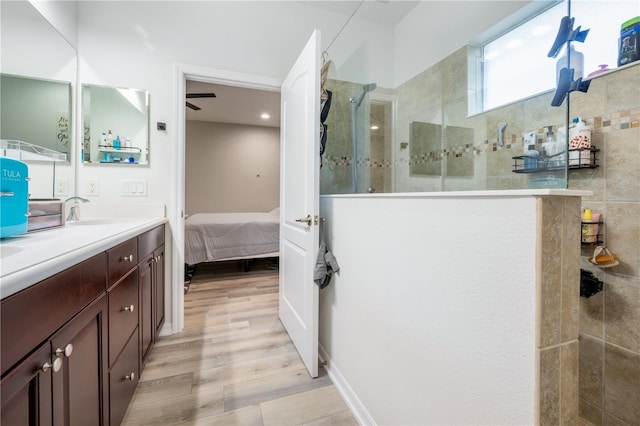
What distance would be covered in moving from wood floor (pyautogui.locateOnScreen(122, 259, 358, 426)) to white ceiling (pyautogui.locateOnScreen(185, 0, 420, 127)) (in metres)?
2.73

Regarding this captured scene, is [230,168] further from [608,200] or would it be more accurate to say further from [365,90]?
[608,200]

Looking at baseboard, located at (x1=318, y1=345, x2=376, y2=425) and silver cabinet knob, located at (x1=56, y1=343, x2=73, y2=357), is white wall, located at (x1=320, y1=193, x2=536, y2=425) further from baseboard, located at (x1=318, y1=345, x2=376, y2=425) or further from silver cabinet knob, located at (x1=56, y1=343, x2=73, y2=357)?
silver cabinet knob, located at (x1=56, y1=343, x2=73, y2=357)

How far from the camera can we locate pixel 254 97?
4.12 metres

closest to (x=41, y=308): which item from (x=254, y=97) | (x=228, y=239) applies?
(x=228, y=239)

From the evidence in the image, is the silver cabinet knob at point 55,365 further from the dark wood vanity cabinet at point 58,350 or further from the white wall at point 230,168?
the white wall at point 230,168

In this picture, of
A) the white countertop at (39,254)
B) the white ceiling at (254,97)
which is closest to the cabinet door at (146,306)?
the white countertop at (39,254)

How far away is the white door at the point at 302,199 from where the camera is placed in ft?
5.11

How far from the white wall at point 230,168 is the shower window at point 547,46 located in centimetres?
499

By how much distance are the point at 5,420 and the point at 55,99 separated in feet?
6.45

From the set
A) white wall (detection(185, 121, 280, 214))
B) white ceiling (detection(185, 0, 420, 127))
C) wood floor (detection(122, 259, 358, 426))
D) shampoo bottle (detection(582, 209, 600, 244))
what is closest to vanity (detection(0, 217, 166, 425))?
wood floor (detection(122, 259, 358, 426))

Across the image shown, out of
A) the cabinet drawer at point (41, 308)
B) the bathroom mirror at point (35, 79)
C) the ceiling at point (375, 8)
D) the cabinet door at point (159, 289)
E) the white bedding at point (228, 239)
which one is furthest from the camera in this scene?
the white bedding at point (228, 239)

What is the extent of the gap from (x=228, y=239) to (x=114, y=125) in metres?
1.99

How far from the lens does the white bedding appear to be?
3.48 metres

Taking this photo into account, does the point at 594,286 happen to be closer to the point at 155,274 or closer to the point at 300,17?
the point at 155,274
